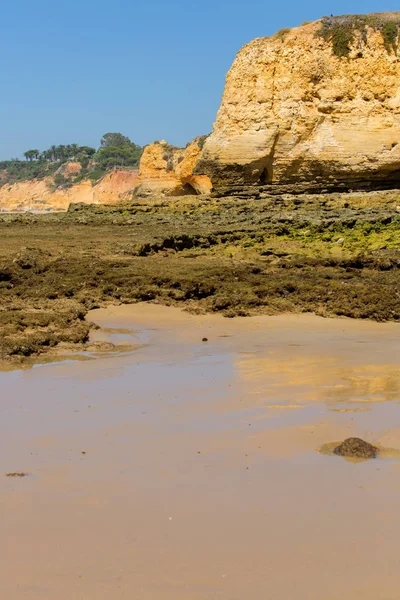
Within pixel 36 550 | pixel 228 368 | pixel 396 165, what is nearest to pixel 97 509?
pixel 36 550

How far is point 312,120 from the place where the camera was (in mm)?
24094

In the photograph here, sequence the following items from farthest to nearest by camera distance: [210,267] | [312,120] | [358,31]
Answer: [358,31]
[312,120]
[210,267]

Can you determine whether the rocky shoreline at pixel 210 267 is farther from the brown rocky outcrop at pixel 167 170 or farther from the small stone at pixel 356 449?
the brown rocky outcrop at pixel 167 170

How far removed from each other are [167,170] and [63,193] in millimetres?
34506

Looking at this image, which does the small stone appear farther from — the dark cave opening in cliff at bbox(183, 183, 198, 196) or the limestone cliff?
the limestone cliff

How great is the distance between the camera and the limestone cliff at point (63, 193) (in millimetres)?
62875

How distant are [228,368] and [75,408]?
182 centimetres

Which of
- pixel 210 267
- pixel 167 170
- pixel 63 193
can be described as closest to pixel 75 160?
pixel 63 193

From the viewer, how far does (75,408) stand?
514 cm

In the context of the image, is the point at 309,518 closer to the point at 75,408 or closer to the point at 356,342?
the point at 75,408

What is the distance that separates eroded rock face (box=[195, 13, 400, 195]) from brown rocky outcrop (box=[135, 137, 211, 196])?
39.9 feet

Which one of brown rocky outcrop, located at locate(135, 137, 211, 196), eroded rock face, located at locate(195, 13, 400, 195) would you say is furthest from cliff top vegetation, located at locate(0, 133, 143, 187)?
eroded rock face, located at locate(195, 13, 400, 195)

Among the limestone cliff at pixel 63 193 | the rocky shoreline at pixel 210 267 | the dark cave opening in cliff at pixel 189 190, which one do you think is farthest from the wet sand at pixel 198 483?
the limestone cliff at pixel 63 193

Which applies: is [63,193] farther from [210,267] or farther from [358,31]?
[210,267]
